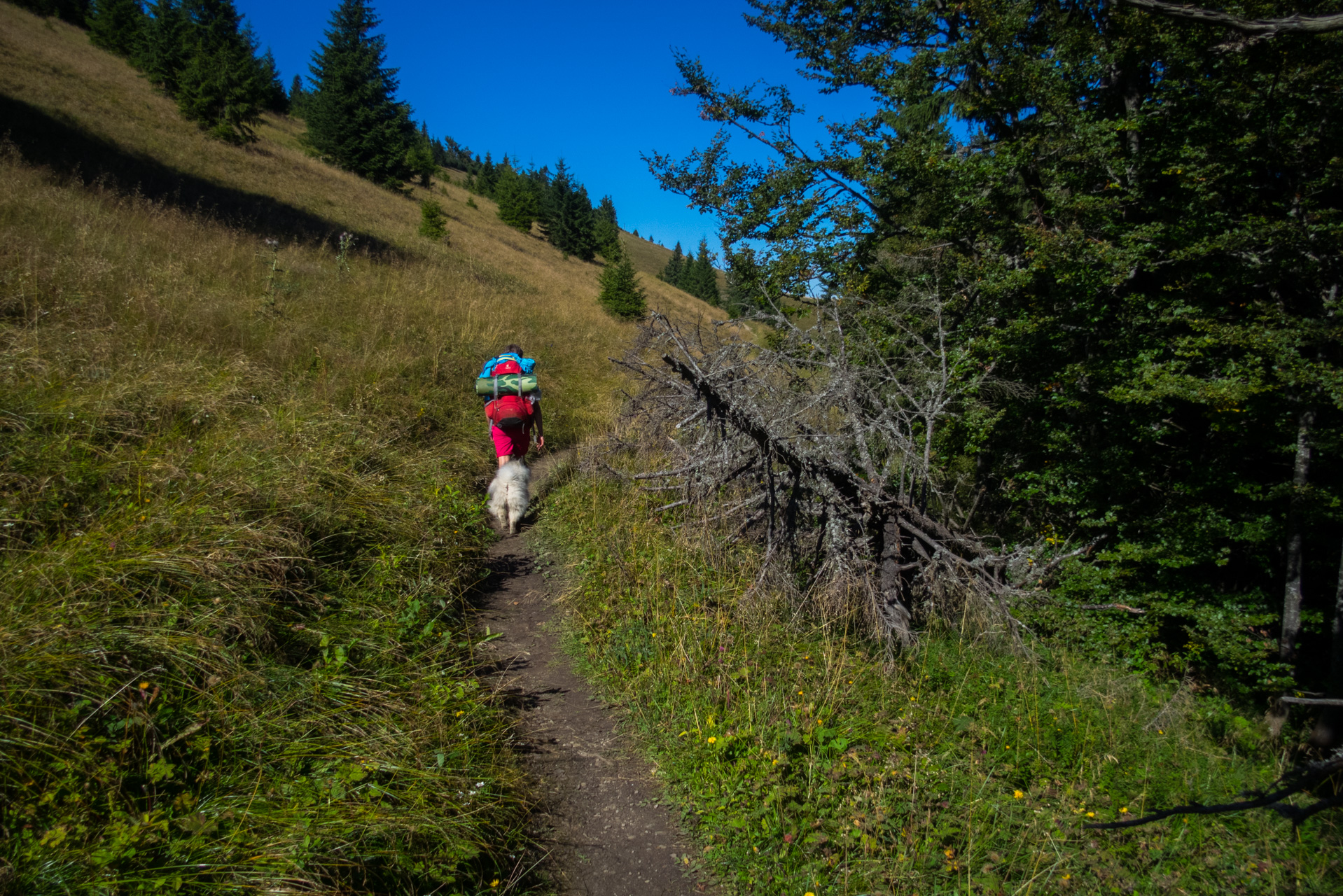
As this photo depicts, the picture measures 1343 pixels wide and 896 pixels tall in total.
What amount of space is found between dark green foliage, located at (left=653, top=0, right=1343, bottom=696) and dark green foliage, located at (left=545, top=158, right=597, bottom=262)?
3429cm

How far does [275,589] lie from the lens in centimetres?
341

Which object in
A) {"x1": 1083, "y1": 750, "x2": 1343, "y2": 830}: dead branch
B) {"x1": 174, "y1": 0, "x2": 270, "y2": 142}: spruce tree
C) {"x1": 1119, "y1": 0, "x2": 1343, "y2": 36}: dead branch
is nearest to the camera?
{"x1": 1083, "y1": 750, "x2": 1343, "y2": 830}: dead branch

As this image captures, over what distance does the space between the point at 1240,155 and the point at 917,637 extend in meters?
6.37

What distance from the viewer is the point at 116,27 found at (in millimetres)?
33438

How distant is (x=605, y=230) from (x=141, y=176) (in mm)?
30959

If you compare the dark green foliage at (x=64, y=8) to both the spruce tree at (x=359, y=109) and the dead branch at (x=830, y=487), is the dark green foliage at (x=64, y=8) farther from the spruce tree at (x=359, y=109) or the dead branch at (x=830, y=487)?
the dead branch at (x=830, y=487)

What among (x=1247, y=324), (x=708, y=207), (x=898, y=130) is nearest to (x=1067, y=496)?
(x=1247, y=324)

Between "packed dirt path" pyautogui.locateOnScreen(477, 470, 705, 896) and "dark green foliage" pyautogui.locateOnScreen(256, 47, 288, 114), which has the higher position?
"dark green foliage" pyautogui.locateOnScreen(256, 47, 288, 114)

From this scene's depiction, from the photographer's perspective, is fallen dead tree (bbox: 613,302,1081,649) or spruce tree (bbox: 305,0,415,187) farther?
spruce tree (bbox: 305,0,415,187)

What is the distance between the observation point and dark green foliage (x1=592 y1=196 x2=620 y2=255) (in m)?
36.2

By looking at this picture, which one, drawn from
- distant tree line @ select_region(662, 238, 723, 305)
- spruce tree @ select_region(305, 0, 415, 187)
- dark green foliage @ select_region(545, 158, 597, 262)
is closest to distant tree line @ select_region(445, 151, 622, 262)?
dark green foliage @ select_region(545, 158, 597, 262)

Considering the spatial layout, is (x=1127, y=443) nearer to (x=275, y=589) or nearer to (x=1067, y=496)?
(x=1067, y=496)

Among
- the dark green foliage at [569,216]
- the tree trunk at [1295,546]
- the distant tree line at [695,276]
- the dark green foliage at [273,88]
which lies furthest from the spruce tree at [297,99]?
the tree trunk at [1295,546]

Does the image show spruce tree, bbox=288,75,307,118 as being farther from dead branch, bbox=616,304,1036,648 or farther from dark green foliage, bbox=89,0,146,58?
dead branch, bbox=616,304,1036,648
